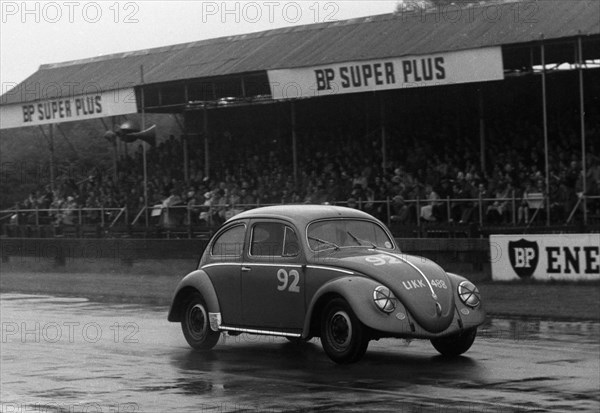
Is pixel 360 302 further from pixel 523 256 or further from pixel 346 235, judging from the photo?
pixel 523 256

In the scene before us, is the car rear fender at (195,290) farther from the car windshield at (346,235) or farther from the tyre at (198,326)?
the car windshield at (346,235)

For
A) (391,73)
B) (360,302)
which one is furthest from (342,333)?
(391,73)

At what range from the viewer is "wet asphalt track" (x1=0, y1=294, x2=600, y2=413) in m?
9.75

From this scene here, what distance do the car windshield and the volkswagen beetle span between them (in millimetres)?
13

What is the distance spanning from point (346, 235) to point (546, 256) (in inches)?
360

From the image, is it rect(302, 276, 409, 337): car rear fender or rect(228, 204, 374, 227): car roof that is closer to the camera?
rect(302, 276, 409, 337): car rear fender

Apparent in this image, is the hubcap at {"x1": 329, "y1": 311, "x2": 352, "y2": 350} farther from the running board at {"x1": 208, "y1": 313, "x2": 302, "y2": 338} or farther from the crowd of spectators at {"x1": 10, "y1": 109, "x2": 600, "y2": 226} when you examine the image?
the crowd of spectators at {"x1": 10, "y1": 109, "x2": 600, "y2": 226}

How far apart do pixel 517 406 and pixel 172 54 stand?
3178cm

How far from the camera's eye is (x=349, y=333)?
12078mm

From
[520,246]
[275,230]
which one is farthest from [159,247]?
[275,230]

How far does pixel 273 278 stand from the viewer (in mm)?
13055

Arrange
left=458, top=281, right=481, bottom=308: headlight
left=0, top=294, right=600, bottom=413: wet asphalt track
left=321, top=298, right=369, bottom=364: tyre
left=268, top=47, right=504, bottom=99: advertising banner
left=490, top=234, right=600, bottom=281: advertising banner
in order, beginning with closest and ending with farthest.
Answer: left=0, top=294, right=600, bottom=413: wet asphalt track → left=321, top=298, right=369, bottom=364: tyre → left=458, top=281, right=481, bottom=308: headlight → left=490, top=234, right=600, bottom=281: advertising banner → left=268, top=47, right=504, bottom=99: advertising banner

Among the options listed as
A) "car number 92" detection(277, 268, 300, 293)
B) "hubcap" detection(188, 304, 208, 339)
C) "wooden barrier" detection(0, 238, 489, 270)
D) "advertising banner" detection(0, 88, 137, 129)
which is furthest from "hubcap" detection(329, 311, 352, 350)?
"advertising banner" detection(0, 88, 137, 129)

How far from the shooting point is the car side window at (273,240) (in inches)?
518
